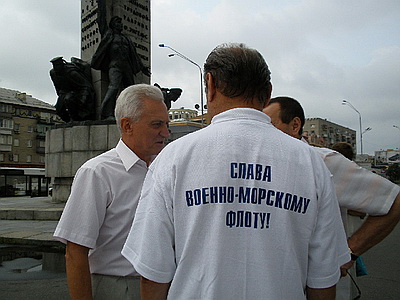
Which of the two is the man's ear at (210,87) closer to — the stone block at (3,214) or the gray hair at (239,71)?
the gray hair at (239,71)

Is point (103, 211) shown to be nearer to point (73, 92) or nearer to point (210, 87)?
point (210, 87)

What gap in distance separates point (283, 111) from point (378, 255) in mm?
6161

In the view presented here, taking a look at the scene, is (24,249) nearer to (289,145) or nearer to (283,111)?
(283,111)

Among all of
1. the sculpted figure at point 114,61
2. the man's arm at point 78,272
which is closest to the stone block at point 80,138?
the sculpted figure at point 114,61

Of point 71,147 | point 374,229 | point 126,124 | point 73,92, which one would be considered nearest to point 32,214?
point 71,147

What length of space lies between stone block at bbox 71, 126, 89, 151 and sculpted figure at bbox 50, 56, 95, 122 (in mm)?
699

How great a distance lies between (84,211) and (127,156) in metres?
0.40

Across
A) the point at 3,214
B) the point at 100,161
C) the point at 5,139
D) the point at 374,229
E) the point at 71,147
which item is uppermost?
the point at 5,139

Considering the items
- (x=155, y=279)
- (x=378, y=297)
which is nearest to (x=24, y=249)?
(x=378, y=297)

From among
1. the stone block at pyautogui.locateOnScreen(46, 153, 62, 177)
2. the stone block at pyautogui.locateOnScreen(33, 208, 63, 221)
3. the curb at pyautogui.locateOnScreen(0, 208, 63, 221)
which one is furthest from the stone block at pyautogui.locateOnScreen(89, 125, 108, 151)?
the stone block at pyautogui.locateOnScreen(33, 208, 63, 221)

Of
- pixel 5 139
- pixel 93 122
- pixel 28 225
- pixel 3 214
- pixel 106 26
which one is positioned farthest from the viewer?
pixel 5 139

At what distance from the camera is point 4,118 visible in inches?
2411

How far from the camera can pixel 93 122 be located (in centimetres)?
1120

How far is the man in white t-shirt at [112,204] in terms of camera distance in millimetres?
1849
